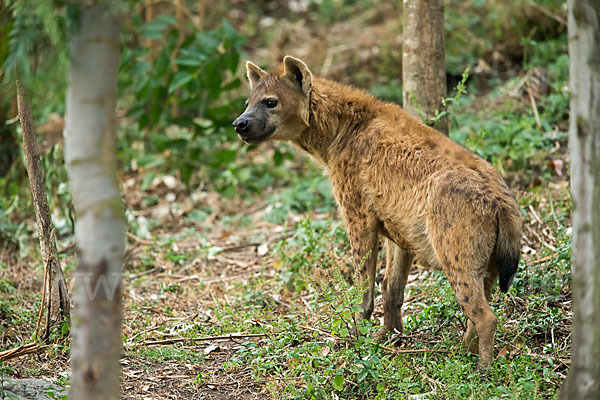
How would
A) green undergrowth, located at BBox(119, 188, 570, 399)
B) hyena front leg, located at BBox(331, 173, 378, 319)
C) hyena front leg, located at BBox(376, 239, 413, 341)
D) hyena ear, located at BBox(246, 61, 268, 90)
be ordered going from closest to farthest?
1. green undergrowth, located at BBox(119, 188, 570, 399)
2. hyena front leg, located at BBox(331, 173, 378, 319)
3. hyena front leg, located at BBox(376, 239, 413, 341)
4. hyena ear, located at BBox(246, 61, 268, 90)

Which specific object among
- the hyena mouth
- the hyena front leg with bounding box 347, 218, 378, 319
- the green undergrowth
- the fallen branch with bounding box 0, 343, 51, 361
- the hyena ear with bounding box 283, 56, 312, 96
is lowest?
the green undergrowth

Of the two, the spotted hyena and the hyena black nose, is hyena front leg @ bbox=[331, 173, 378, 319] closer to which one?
the spotted hyena

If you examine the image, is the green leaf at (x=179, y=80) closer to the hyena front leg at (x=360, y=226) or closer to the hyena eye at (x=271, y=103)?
the hyena eye at (x=271, y=103)

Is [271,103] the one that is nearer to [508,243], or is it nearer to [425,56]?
[425,56]

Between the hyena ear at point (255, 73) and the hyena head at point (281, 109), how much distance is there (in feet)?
0.79

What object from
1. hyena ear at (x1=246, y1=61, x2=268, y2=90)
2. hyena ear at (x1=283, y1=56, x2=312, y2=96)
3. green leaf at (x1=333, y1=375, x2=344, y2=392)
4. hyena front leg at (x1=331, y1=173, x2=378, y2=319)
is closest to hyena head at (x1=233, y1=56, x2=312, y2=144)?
hyena ear at (x1=283, y1=56, x2=312, y2=96)

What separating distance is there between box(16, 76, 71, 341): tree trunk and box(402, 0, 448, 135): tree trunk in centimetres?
361

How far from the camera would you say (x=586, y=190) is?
3.13 metres

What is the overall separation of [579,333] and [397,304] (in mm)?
2424

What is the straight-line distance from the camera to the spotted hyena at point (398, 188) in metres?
4.53

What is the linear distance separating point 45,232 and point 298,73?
2.57 m

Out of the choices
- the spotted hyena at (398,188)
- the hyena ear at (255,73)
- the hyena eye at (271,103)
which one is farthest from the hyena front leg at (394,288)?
the hyena ear at (255,73)

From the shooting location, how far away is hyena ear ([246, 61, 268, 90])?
19.7 feet

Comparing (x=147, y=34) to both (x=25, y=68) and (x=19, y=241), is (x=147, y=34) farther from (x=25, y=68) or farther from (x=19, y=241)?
(x=25, y=68)
